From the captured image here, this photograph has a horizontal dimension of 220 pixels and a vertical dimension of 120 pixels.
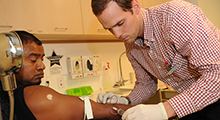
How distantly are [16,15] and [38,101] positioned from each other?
3.66 ft

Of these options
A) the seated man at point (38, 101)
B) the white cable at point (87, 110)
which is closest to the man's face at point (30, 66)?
the seated man at point (38, 101)

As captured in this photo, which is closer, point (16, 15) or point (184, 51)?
point (184, 51)

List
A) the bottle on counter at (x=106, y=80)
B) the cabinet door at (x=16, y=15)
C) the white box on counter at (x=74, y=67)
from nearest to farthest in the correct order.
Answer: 1. the cabinet door at (x=16, y=15)
2. the white box on counter at (x=74, y=67)
3. the bottle on counter at (x=106, y=80)

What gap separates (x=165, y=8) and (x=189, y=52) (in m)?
0.28

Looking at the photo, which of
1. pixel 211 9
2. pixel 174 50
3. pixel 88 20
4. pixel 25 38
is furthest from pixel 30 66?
pixel 211 9

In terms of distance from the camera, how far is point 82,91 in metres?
2.25

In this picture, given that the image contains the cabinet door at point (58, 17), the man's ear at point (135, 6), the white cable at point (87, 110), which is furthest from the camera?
the cabinet door at point (58, 17)

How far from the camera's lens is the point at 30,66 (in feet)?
3.37

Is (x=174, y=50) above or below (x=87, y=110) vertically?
above

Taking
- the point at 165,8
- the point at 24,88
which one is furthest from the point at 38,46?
the point at 165,8

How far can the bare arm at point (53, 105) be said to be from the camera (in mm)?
854

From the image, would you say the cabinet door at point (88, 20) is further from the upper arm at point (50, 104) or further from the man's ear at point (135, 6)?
the upper arm at point (50, 104)

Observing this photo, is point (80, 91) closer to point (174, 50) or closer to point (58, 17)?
point (58, 17)

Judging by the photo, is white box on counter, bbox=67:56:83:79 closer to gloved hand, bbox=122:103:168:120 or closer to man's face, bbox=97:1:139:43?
man's face, bbox=97:1:139:43
